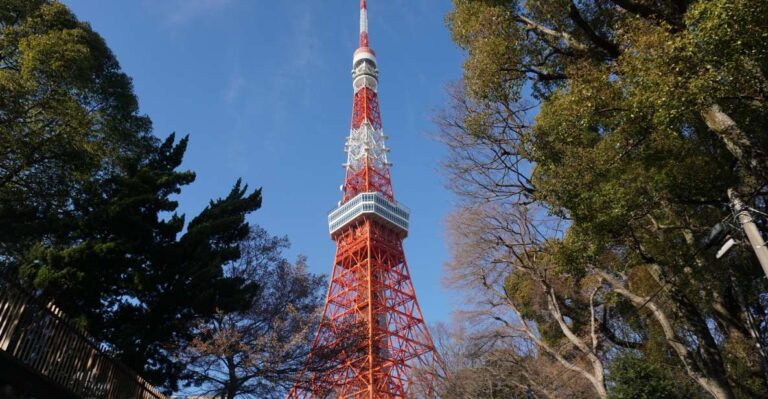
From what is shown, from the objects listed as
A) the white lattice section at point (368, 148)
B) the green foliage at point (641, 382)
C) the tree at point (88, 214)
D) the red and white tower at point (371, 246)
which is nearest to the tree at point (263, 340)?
the tree at point (88, 214)

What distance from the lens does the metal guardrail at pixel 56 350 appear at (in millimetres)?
5164

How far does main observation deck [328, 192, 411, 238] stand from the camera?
34.3m

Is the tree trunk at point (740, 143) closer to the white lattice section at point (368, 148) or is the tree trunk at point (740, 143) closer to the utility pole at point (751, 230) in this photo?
the utility pole at point (751, 230)

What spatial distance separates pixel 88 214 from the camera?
9.44m

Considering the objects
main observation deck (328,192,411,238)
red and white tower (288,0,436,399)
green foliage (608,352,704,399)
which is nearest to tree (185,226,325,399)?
green foliage (608,352,704,399)

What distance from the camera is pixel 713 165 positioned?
6.94 metres

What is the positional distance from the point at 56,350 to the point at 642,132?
6914 mm

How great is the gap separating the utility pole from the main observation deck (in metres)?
29.6

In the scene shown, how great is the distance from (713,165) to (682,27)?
2.20 metres

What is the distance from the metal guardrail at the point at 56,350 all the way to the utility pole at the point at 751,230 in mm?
6646

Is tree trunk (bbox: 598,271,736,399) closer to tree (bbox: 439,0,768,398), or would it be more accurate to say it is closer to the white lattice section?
tree (bbox: 439,0,768,398)

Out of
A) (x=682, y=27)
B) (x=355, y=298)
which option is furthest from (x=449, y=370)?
(x=355, y=298)

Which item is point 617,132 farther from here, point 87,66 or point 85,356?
point 87,66

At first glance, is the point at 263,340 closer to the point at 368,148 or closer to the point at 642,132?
the point at 642,132
